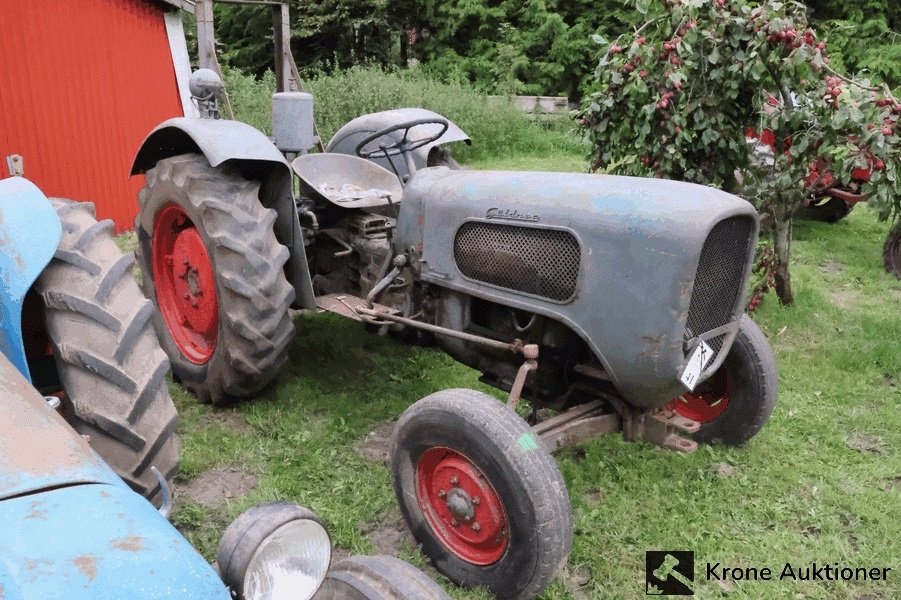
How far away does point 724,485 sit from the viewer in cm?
306

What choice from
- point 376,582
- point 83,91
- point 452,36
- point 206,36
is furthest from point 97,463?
point 452,36

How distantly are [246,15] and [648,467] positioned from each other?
678 inches

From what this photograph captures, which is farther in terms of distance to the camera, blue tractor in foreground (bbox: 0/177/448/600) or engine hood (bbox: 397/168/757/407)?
engine hood (bbox: 397/168/757/407)

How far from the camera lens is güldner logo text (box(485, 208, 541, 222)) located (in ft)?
8.54

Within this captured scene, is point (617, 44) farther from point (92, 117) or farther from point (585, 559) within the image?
point (92, 117)

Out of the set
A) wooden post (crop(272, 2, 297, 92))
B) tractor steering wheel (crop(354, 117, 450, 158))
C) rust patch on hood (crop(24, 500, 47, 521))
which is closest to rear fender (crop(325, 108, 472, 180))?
tractor steering wheel (crop(354, 117, 450, 158))

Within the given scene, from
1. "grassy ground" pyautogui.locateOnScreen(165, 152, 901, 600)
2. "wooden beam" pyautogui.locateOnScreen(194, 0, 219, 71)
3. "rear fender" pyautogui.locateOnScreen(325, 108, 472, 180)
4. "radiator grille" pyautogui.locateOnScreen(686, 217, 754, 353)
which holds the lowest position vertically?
"grassy ground" pyautogui.locateOnScreen(165, 152, 901, 600)

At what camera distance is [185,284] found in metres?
3.58

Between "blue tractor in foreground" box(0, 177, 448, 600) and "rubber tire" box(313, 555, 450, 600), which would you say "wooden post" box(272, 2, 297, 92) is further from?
"rubber tire" box(313, 555, 450, 600)

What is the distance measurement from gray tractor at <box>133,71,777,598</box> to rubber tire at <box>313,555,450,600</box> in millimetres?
739

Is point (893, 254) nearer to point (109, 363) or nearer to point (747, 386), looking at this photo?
point (747, 386)

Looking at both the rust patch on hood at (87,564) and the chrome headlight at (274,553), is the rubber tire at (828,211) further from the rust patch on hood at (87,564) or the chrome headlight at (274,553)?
the rust patch on hood at (87,564)

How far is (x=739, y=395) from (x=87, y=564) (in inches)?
109

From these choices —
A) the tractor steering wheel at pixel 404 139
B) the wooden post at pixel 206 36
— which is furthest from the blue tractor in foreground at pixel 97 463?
the wooden post at pixel 206 36
